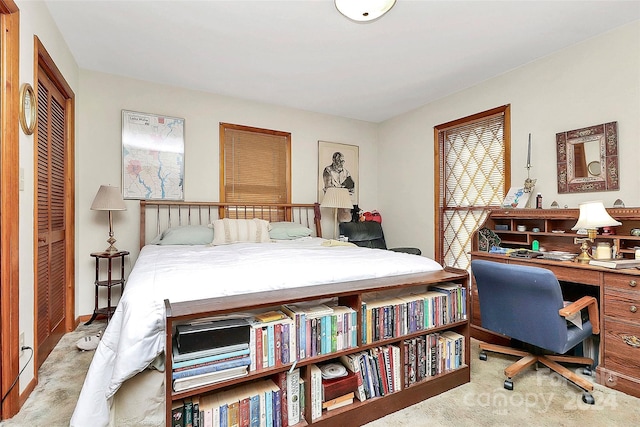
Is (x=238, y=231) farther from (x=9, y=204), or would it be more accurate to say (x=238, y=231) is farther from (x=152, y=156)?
(x=9, y=204)

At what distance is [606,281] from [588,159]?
110cm

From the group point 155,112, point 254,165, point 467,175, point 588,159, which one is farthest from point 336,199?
point 588,159

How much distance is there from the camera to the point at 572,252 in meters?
2.66

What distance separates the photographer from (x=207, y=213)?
12.6 feet

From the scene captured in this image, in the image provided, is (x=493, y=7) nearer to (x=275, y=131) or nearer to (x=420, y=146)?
(x=420, y=146)

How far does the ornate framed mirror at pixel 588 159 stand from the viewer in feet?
8.14

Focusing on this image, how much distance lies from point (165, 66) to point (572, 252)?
4.13 metres

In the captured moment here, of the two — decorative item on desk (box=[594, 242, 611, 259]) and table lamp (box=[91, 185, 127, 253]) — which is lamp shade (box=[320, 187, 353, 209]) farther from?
decorative item on desk (box=[594, 242, 611, 259])

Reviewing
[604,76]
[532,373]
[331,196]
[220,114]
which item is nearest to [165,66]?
[220,114]

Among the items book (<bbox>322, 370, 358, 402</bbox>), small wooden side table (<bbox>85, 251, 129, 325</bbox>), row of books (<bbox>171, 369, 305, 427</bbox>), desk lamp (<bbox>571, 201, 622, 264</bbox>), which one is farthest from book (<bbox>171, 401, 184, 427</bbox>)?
desk lamp (<bbox>571, 201, 622, 264</bbox>)

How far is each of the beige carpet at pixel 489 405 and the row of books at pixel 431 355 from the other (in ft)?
0.49

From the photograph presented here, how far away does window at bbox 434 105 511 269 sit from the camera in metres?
3.40

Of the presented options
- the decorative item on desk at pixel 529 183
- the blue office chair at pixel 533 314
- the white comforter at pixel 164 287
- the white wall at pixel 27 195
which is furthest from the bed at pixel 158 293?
the decorative item on desk at pixel 529 183

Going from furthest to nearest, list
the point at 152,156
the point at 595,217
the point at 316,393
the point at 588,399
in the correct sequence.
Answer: the point at 152,156 < the point at 595,217 < the point at 588,399 < the point at 316,393
